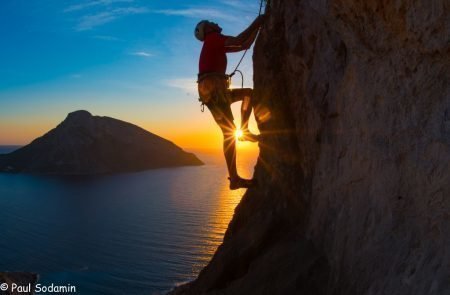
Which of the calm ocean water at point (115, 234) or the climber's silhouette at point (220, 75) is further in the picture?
the calm ocean water at point (115, 234)

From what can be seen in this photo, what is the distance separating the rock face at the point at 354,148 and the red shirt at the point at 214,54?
1.13m

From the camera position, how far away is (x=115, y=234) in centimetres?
5169

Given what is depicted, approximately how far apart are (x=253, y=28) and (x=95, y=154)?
136m

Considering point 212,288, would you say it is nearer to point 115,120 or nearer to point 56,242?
point 56,242

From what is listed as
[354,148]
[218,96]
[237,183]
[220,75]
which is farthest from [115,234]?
[354,148]

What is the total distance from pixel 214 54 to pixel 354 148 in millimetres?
3477

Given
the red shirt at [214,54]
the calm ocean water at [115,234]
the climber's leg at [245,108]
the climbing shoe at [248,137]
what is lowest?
the calm ocean water at [115,234]

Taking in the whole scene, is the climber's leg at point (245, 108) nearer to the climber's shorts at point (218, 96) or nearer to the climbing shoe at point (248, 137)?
the climbing shoe at point (248, 137)

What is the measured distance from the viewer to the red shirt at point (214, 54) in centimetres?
701

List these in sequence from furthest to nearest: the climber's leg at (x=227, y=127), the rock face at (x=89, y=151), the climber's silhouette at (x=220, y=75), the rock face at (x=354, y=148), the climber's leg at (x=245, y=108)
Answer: the rock face at (x=89, y=151)
the climber's leg at (x=245, y=108)
the climber's leg at (x=227, y=127)
the climber's silhouette at (x=220, y=75)
the rock face at (x=354, y=148)

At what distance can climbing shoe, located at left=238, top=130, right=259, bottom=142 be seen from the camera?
28.3 ft

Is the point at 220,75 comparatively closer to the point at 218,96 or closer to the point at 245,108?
the point at 218,96

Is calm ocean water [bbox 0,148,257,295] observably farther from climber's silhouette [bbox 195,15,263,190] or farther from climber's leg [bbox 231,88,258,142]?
climber's silhouette [bbox 195,15,263,190]

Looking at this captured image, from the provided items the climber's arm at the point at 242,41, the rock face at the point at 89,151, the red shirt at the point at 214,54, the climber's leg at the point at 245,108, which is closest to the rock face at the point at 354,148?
the climber's leg at the point at 245,108
